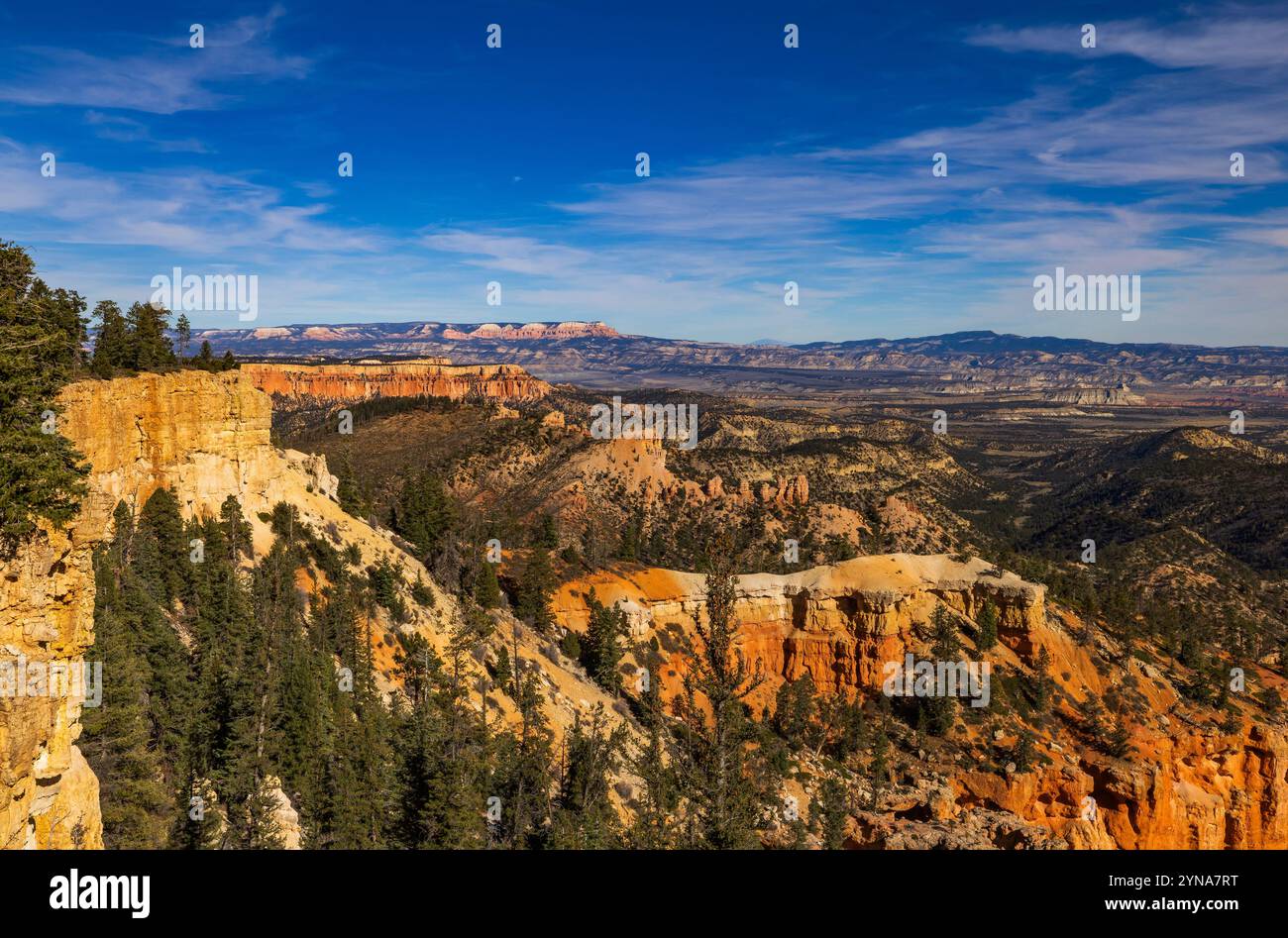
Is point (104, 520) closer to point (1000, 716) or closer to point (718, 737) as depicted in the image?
point (718, 737)

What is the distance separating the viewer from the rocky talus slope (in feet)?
156

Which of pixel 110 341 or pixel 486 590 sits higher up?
pixel 110 341

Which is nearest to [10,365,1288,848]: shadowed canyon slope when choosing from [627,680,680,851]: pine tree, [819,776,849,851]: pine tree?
[819,776,849,851]: pine tree

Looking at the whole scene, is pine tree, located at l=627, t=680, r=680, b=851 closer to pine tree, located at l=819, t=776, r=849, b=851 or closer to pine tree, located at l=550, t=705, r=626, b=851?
pine tree, located at l=550, t=705, r=626, b=851

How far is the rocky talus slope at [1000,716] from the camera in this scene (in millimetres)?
47656

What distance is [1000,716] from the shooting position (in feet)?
182

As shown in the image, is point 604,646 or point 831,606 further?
point 831,606

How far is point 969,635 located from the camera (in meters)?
→ 62.5

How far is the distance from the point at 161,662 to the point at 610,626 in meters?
30.3

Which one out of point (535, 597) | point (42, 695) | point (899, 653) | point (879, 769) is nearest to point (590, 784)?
point (535, 597)

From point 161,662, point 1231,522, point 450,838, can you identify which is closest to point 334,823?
point 450,838

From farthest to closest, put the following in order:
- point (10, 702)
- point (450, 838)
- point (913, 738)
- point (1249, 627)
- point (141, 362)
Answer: point (1249, 627), point (913, 738), point (141, 362), point (450, 838), point (10, 702)
